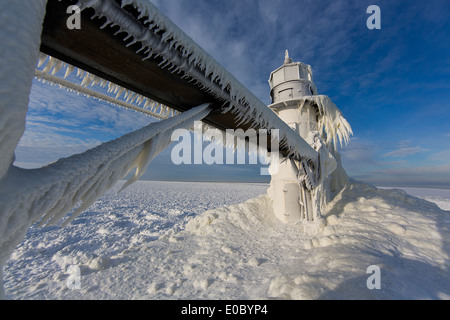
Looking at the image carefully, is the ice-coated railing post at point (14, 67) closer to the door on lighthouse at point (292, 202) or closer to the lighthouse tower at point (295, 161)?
the lighthouse tower at point (295, 161)

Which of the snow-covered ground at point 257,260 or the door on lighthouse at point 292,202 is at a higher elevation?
the door on lighthouse at point 292,202

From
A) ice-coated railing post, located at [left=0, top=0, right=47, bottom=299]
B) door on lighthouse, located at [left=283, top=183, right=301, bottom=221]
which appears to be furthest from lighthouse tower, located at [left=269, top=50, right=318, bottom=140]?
ice-coated railing post, located at [left=0, top=0, right=47, bottom=299]

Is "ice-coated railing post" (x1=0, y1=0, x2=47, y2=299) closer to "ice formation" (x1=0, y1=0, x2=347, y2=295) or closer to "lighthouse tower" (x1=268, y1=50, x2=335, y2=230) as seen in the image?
"ice formation" (x1=0, y1=0, x2=347, y2=295)

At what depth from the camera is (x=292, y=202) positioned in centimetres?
636

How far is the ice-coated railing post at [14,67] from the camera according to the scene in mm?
843

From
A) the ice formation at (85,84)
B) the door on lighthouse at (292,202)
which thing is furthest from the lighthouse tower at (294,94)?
the ice formation at (85,84)

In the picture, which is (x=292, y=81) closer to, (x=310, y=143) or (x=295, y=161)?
(x=310, y=143)

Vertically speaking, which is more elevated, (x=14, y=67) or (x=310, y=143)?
(x=310, y=143)

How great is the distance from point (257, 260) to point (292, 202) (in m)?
3.02

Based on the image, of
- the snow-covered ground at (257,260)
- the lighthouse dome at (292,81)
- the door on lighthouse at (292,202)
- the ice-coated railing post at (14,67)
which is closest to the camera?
the ice-coated railing post at (14,67)

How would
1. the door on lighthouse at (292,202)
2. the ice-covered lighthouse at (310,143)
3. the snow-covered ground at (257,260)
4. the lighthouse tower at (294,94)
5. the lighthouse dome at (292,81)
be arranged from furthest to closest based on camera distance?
the lighthouse dome at (292,81), the lighthouse tower at (294,94), the door on lighthouse at (292,202), the ice-covered lighthouse at (310,143), the snow-covered ground at (257,260)

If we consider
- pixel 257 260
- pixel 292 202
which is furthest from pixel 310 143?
pixel 257 260

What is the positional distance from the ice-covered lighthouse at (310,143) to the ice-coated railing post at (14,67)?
5209 mm
